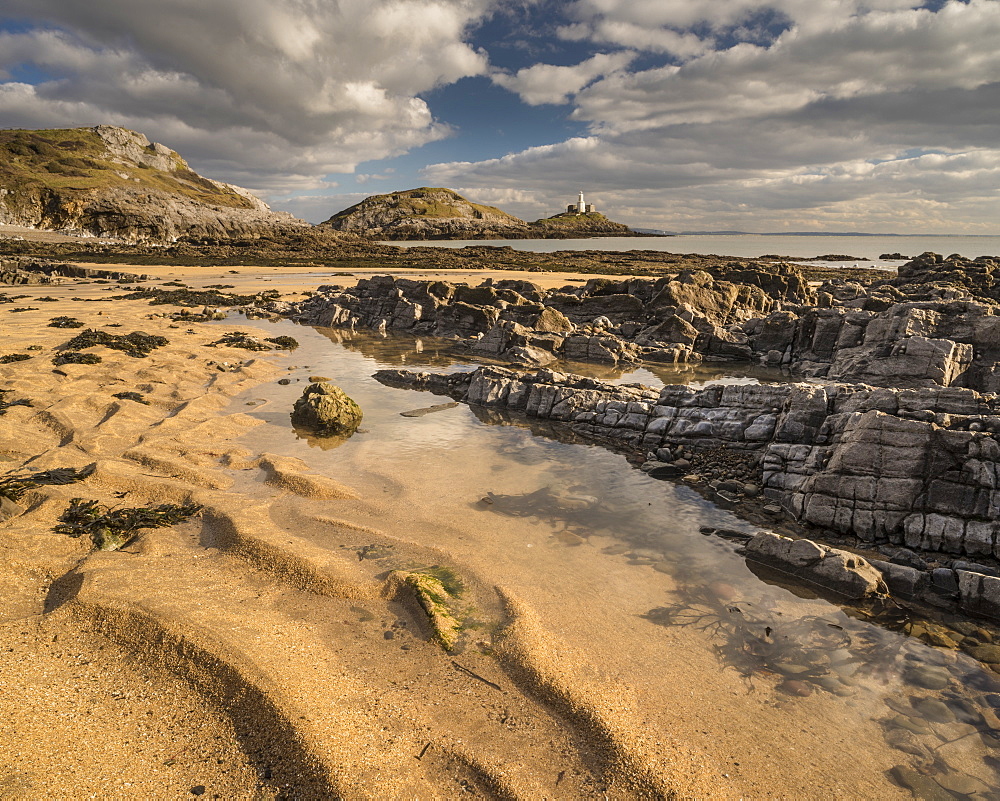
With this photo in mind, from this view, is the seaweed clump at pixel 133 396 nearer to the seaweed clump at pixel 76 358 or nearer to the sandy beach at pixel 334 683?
the seaweed clump at pixel 76 358

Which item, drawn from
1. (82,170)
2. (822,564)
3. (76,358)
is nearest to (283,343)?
(76,358)

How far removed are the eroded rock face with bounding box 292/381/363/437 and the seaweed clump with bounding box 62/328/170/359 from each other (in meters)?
12.8

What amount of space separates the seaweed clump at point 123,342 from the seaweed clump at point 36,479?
15.0 meters

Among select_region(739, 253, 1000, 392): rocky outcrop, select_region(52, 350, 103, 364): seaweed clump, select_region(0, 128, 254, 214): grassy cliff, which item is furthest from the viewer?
select_region(0, 128, 254, 214): grassy cliff

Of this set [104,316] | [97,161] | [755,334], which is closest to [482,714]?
[755,334]

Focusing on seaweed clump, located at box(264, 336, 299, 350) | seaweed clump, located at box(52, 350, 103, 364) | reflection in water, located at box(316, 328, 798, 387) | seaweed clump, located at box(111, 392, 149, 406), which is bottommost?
reflection in water, located at box(316, 328, 798, 387)

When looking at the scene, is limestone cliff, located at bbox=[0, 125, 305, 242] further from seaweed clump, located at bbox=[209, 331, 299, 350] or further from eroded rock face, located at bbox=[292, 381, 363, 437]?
eroded rock face, located at bbox=[292, 381, 363, 437]

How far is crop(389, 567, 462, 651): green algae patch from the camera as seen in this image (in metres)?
7.96

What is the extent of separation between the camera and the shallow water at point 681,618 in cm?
644

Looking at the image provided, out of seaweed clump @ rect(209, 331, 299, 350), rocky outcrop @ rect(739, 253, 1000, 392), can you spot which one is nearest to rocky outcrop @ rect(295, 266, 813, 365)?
rocky outcrop @ rect(739, 253, 1000, 392)

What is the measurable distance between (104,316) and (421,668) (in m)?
40.9

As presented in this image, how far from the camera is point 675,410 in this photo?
17.7 m

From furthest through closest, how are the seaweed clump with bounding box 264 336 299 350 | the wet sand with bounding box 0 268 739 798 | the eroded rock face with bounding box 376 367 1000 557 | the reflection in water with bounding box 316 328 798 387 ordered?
the seaweed clump with bounding box 264 336 299 350 < the reflection in water with bounding box 316 328 798 387 < the eroded rock face with bounding box 376 367 1000 557 < the wet sand with bounding box 0 268 739 798

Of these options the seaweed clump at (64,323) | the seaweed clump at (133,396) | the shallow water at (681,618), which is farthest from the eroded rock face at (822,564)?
the seaweed clump at (64,323)
